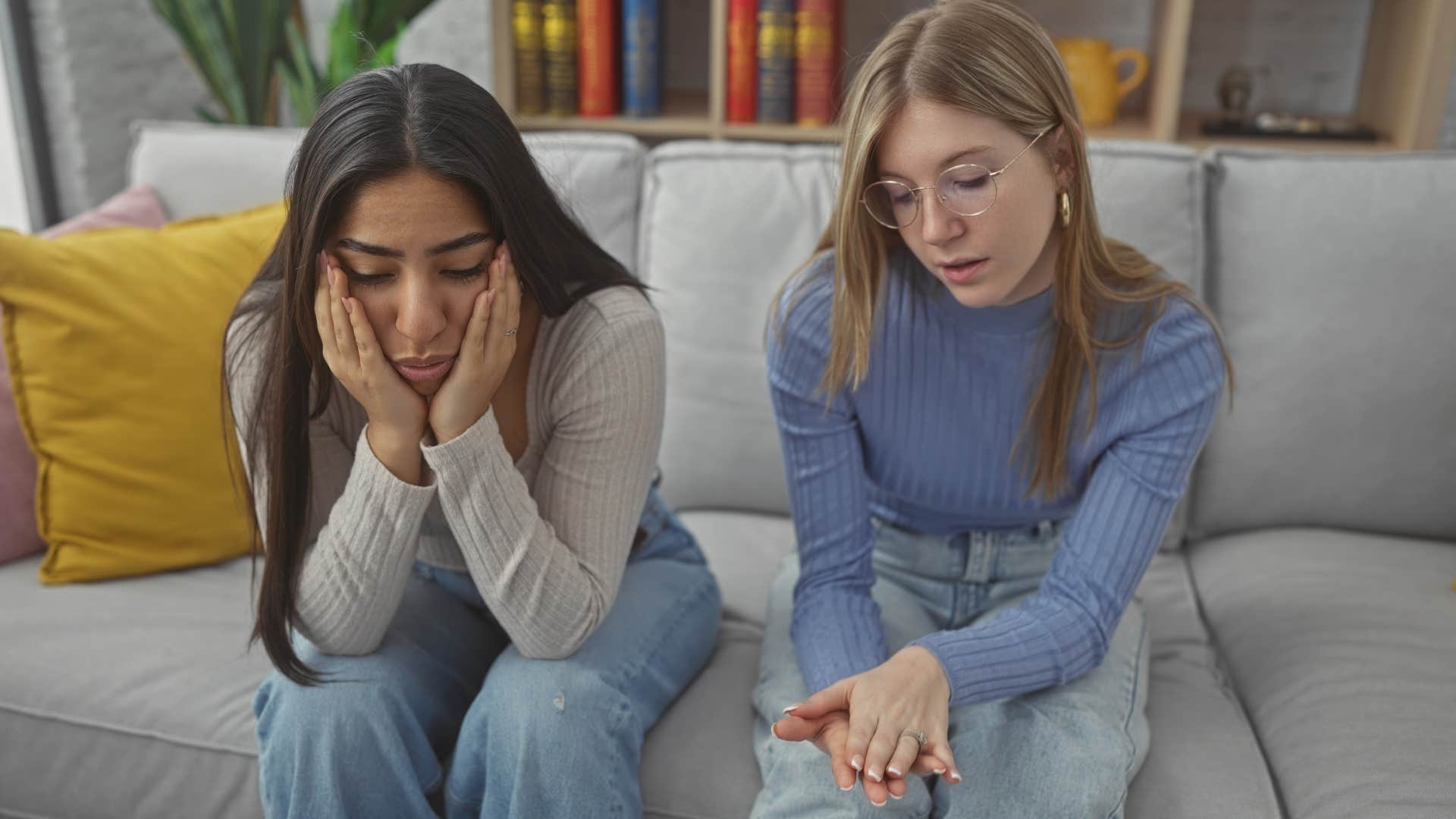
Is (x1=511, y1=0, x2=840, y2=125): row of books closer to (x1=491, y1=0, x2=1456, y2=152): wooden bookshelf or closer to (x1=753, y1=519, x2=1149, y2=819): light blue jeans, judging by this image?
(x1=491, y1=0, x2=1456, y2=152): wooden bookshelf

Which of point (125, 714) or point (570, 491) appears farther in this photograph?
point (125, 714)

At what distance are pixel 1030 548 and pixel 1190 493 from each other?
1.38 feet

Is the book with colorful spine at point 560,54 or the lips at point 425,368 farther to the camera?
the book with colorful spine at point 560,54

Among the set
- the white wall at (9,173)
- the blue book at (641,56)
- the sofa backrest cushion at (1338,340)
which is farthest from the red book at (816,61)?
the white wall at (9,173)

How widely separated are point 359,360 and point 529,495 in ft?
0.63

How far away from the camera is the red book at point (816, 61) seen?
2.24m

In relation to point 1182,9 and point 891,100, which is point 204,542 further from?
point 1182,9

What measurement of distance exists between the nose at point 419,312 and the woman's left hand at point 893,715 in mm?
447

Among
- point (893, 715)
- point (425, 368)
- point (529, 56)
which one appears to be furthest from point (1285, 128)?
point (425, 368)

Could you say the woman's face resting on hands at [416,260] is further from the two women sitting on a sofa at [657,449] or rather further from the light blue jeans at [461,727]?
the light blue jeans at [461,727]

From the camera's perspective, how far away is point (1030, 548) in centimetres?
131

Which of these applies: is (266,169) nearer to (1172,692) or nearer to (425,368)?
(425,368)

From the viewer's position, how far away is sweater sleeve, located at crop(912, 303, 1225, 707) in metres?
1.15

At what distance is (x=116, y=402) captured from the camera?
1.46 metres
